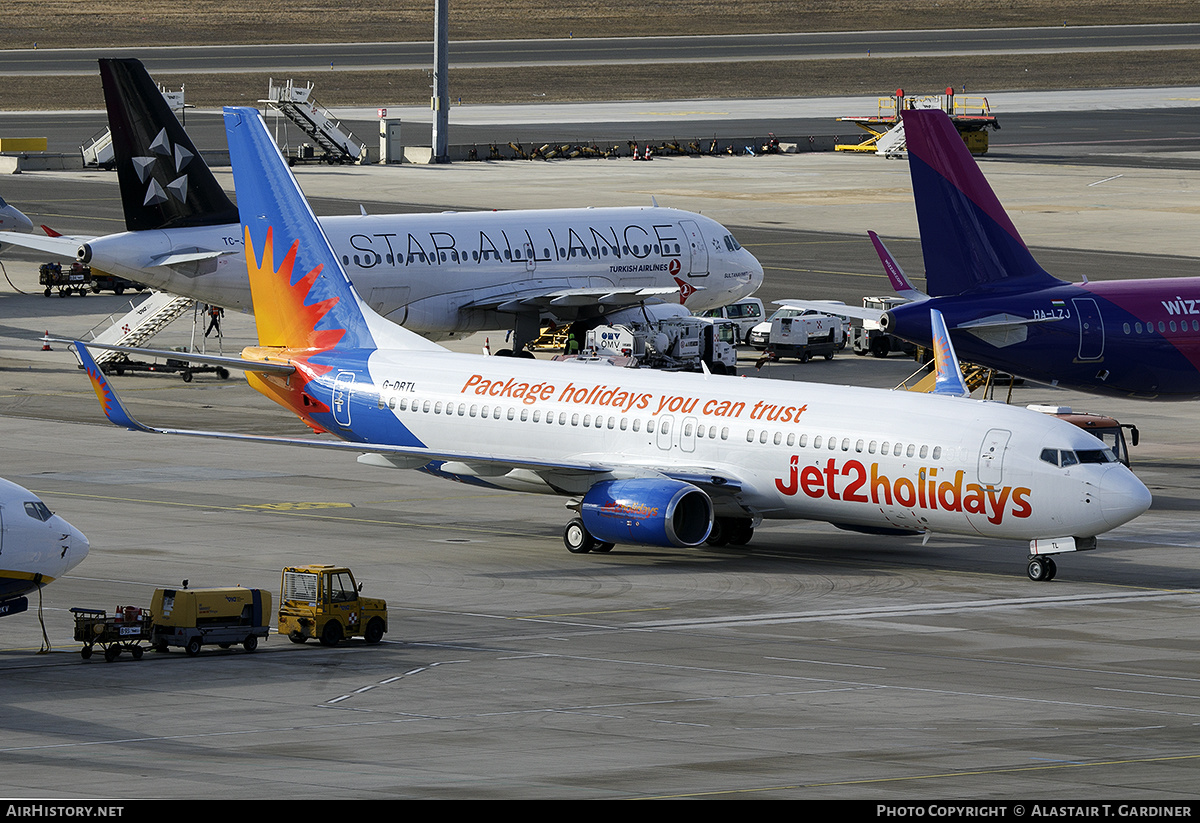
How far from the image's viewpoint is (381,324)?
167 ft

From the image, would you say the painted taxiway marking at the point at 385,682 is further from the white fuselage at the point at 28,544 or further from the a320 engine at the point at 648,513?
the a320 engine at the point at 648,513

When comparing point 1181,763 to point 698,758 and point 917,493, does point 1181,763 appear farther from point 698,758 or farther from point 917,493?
point 917,493

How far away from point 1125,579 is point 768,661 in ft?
39.6

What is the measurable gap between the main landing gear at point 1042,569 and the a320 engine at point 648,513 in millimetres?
6938

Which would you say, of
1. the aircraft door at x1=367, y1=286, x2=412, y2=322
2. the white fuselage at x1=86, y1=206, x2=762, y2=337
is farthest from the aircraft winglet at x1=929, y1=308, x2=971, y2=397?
the aircraft door at x1=367, y1=286, x2=412, y2=322

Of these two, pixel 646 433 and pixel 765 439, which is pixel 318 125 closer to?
pixel 646 433

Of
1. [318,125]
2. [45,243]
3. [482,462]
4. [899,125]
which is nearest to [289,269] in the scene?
[482,462]

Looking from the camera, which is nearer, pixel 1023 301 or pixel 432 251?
pixel 1023 301

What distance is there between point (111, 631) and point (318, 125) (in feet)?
372

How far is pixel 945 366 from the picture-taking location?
158 ft

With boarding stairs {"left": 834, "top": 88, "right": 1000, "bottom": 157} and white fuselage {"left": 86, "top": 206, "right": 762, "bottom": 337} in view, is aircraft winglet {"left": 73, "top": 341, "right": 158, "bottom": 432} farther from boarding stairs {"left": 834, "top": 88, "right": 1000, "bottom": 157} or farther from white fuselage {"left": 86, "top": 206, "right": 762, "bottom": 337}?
boarding stairs {"left": 834, "top": 88, "right": 1000, "bottom": 157}

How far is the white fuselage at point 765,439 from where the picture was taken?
4072 centimetres

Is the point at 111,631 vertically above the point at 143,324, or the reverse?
the point at 143,324

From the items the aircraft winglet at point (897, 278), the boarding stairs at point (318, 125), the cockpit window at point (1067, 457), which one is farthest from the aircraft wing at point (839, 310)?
the boarding stairs at point (318, 125)
